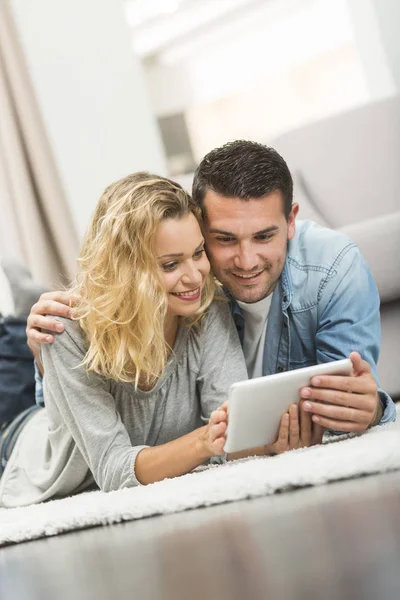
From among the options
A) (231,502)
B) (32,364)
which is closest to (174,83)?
(32,364)

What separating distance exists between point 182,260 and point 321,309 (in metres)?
0.33

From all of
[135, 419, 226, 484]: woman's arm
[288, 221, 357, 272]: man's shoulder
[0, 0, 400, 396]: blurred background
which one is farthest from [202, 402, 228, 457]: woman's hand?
[0, 0, 400, 396]: blurred background

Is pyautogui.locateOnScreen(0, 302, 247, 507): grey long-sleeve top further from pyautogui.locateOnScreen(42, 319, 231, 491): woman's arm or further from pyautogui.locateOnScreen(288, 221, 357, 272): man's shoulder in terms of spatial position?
pyautogui.locateOnScreen(288, 221, 357, 272): man's shoulder

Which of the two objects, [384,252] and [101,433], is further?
[384,252]

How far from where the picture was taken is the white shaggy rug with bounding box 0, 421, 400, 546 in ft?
3.79

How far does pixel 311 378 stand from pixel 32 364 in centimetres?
97

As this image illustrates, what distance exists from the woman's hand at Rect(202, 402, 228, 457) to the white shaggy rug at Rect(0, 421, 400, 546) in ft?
0.13

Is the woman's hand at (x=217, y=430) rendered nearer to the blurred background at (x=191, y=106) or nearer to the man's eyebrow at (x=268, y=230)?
the man's eyebrow at (x=268, y=230)

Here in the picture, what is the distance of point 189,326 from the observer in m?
1.62

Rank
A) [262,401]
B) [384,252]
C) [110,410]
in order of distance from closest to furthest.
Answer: [262,401], [110,410], [384,252]

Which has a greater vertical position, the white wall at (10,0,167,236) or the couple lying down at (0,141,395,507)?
the white wall at (10,0,167,236)

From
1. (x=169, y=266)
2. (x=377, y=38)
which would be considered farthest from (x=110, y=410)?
(x=377, y=38)

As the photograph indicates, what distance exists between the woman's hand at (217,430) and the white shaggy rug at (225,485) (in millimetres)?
40

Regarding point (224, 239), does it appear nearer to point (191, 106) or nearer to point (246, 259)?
point (246, 259)
